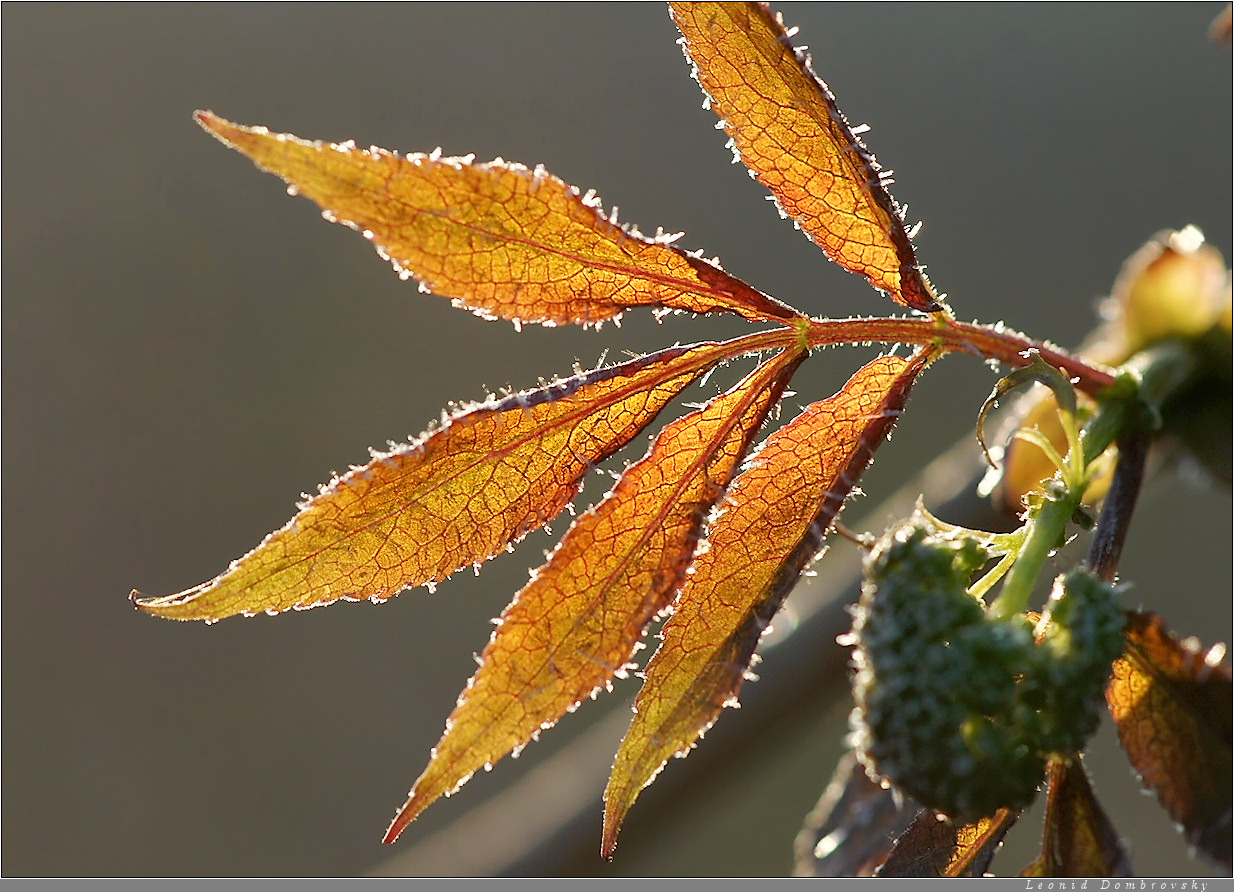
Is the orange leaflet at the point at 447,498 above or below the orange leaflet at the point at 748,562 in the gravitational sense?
above

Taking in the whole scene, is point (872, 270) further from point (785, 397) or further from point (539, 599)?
point (539, 599)

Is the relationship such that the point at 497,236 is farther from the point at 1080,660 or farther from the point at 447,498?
the point at 1080,660

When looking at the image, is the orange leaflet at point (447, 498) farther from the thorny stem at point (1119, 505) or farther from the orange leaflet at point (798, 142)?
the thorny stem at point (1119, 505)

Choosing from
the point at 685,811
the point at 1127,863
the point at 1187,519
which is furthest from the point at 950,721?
the point at 1187,519

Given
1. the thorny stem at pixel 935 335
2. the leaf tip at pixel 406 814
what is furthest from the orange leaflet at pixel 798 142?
the leaf tip at pixel 406 814

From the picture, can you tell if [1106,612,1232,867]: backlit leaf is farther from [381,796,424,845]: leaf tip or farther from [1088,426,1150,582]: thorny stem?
[381,796,424,845]: leaf tip

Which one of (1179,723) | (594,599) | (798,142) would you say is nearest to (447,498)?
(594,599)
